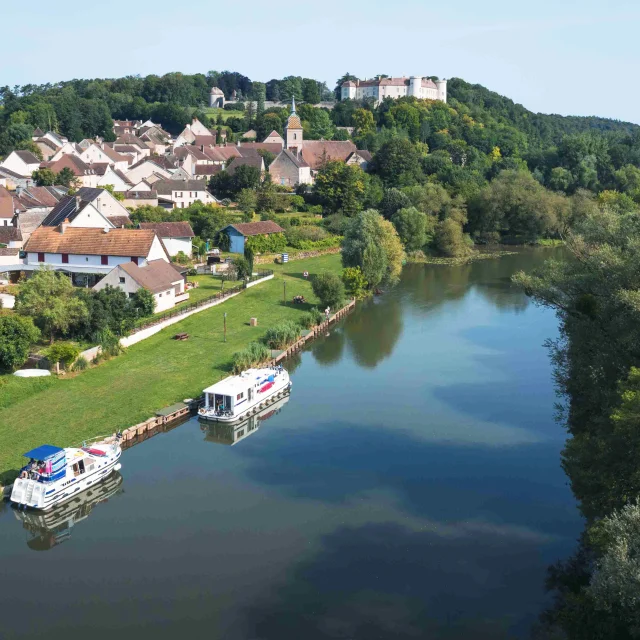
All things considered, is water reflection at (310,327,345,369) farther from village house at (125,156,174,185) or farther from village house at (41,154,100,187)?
village house at (125,156,174,185)

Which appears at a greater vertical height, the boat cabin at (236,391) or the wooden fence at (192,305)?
the wooden fence at (192,305)

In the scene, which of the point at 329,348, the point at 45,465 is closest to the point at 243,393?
the point at 45,465

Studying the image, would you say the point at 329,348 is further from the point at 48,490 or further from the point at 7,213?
the point at 7,213

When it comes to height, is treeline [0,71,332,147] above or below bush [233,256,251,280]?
above

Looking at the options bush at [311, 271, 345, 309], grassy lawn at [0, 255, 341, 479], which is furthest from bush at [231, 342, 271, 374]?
bush at [311, 271, 345, 309]

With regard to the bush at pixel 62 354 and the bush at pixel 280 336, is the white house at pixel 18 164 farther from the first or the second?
the bush at pixel 62 354

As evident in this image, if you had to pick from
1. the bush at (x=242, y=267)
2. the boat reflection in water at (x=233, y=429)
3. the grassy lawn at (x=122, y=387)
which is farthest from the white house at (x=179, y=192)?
the boat reflection in water at (x=233, y=429)
